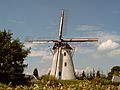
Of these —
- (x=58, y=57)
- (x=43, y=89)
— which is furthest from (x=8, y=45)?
(x=43, y=89)

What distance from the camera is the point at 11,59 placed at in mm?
39438

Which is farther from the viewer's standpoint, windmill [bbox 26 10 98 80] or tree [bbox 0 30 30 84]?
windmill [bbox 26 10 98 80]

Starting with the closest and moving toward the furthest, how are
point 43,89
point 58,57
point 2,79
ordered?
1. point 43,89
2. point 2,79
3. point 58,57

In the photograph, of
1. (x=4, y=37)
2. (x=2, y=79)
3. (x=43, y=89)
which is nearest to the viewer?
(x=43, y=89)

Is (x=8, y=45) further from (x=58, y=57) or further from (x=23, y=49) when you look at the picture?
(x=58, y=57)

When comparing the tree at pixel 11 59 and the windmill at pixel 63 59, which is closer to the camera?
the tree at pixel 11 59

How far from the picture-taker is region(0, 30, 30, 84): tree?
39094 millimetres

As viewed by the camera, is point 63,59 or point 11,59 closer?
point 11,59

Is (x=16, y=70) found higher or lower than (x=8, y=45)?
lower

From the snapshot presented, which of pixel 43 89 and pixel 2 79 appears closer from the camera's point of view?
pixel 43 89

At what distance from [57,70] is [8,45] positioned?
20.1m

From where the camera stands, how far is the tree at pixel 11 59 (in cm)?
3909

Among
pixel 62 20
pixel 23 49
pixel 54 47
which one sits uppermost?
pixel 62 20

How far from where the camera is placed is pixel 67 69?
2334 inches
